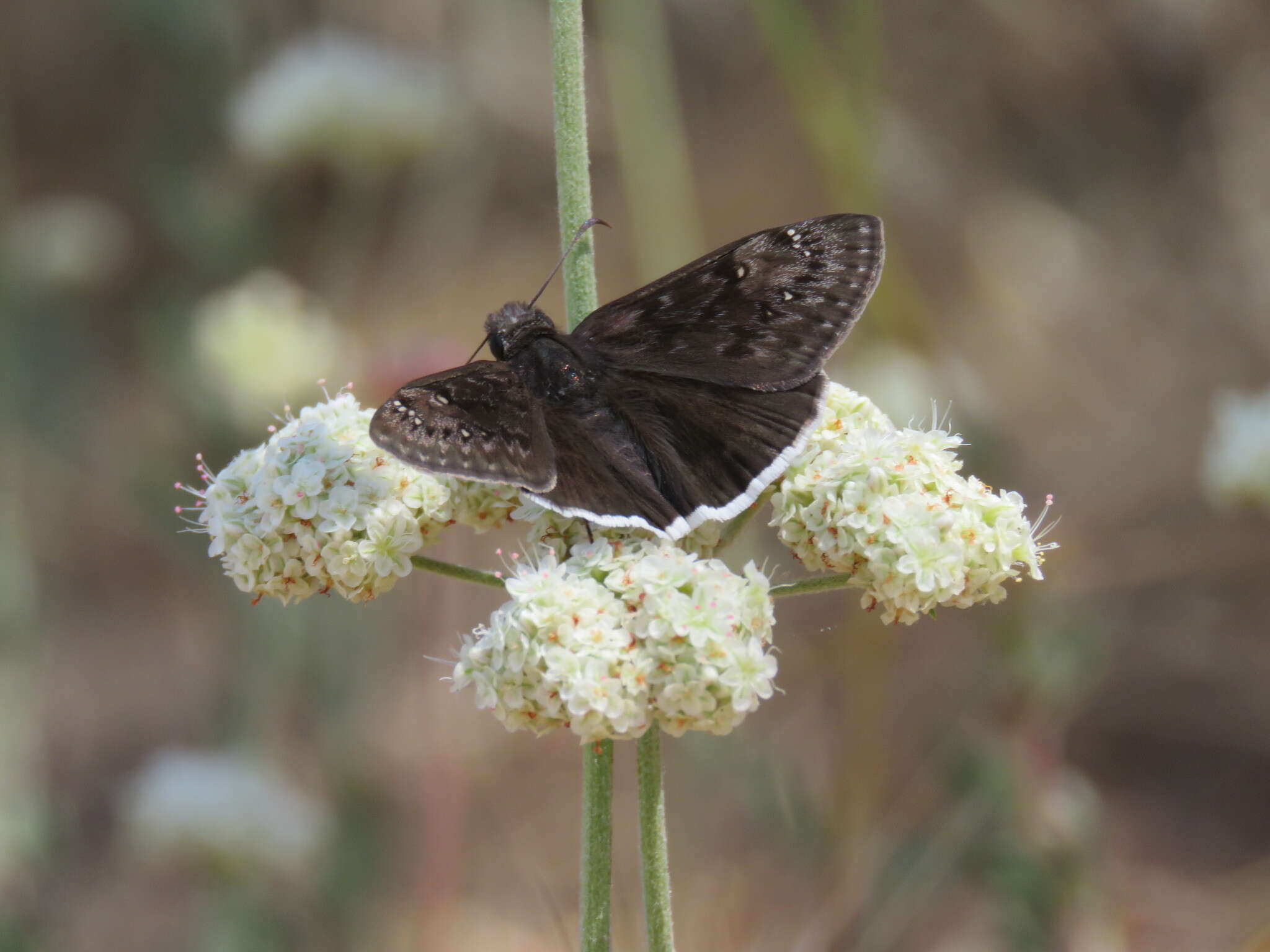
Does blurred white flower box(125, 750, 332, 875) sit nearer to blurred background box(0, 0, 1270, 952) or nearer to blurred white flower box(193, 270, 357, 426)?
blurred background box(0, 0, 1270, 952)

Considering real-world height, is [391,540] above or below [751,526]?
below

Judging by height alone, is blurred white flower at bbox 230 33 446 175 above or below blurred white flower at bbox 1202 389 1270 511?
above

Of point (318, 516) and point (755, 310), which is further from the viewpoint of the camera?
point (755, 310)

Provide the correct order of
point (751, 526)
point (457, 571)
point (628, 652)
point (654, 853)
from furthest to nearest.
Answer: point (751, 526)
point (457, 571)
point (654, 853)
point (628, 652)

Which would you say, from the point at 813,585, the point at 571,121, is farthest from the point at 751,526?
the point at 571,121

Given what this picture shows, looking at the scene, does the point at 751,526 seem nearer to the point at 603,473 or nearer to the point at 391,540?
the point at 603,473

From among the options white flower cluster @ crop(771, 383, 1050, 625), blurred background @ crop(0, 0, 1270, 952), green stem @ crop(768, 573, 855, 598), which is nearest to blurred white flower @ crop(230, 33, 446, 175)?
blurred background @ crop(0, 0, 1270, 952)

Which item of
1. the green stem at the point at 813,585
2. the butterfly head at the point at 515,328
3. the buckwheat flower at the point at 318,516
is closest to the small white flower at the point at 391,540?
the buckwheat flower at the point at 318,516

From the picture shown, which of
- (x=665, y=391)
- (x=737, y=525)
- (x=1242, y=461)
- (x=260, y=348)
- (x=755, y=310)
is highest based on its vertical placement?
(x=260, y=348)
